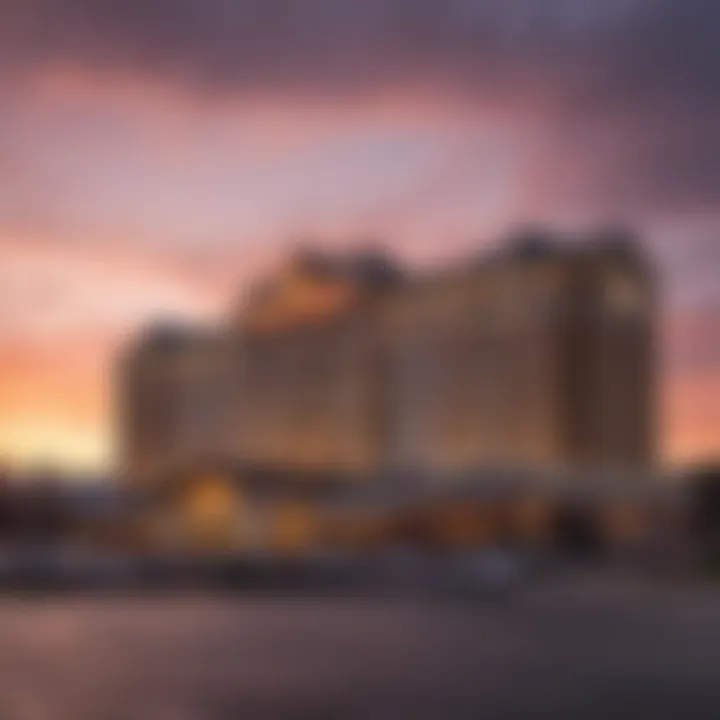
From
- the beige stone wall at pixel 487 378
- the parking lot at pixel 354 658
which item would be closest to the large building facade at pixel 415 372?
the beige stone wall at pixel 487 378

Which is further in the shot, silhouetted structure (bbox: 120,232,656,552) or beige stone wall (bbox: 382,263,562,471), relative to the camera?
beige stone wall (bbox: 382,263,562,471)

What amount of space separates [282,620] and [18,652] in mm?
2682

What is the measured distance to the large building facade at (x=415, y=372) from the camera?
939 inches

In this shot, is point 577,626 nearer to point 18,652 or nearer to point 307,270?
point 18,652

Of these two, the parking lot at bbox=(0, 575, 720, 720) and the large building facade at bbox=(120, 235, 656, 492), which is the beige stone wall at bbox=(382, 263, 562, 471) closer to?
the large building facade at bbox=(120, 235, 656, 492)

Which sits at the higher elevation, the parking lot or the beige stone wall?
the beige stone wall

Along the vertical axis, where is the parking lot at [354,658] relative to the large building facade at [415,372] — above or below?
below

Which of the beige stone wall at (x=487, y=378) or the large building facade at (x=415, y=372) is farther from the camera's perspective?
the beige stone wall at (x=487, y=378)

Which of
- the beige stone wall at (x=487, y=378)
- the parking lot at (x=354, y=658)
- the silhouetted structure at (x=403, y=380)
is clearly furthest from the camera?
the beige stone wall at (x=487, y=378)

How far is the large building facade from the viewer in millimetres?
23859

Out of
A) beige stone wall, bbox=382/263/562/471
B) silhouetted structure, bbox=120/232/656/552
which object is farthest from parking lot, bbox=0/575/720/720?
beige stone wall, bbox=382/263/562/471

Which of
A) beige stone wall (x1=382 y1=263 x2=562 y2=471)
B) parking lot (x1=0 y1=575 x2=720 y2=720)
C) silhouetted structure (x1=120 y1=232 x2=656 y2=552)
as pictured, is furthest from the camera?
beige stone wall (x1=382 y1=263 x2=562 y2=471)

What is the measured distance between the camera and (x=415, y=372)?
29719mm

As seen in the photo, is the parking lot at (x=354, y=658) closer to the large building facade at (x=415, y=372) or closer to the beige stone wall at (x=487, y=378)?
the large building facade at (x=415, y=372)
